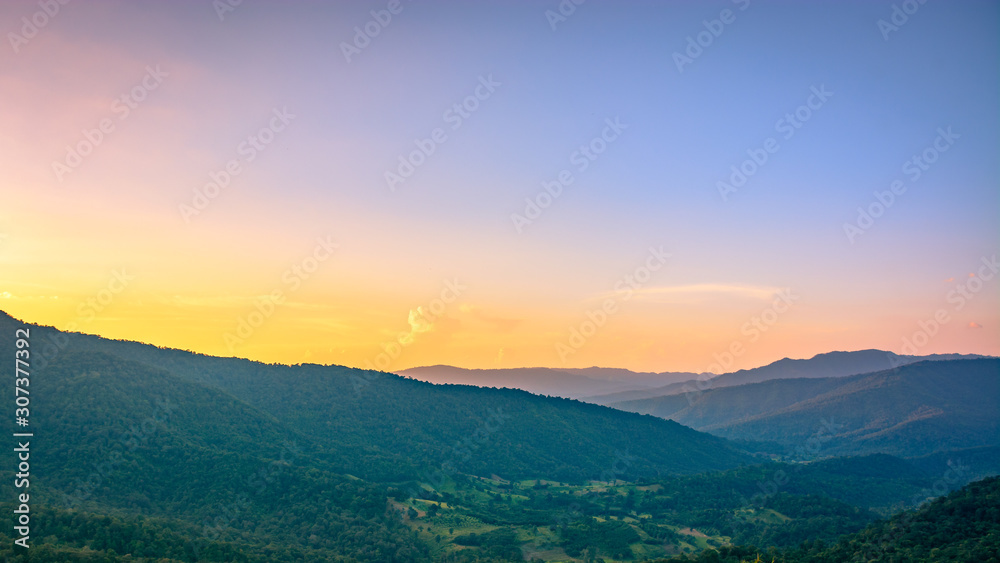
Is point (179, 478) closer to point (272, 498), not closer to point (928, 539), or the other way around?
point (272, 498)

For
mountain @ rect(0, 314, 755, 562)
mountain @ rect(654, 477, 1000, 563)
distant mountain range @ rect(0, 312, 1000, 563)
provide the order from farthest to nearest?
distant mountain range @ rect(0, 312, 1000, 563) → mountain @ rect(0, 314, 755, 562) → mountain @ rect(654, 477, 1000, 563)

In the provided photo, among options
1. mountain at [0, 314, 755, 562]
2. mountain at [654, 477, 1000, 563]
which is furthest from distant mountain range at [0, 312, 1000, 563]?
mountain at [654, 477, 1000, 563]

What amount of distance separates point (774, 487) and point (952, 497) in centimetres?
11370

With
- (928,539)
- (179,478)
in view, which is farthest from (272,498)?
(928,539)

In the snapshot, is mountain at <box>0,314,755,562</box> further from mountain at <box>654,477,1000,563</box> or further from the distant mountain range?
mountain at <box>654,477,1000,563</box>

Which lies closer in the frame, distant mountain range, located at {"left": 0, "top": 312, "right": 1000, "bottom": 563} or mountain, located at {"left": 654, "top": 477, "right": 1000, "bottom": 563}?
mountain, located at {"left": 654, "top": 477, "right": 1000, "bottom": 563}

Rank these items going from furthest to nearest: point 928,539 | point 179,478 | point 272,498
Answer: point 179,478 → point 272,498 → point 928,539

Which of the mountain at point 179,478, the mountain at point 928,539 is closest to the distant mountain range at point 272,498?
the mountain at point 179,478

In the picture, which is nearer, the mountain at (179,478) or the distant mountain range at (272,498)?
the mountain at (179,478)

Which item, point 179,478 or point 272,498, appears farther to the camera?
point 179,478

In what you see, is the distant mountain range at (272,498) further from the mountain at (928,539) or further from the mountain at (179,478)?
the mountain at (928,539)

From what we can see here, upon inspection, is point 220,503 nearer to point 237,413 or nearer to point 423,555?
point 423,555

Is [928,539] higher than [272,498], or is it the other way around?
[272,498]

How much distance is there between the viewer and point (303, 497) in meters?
119
